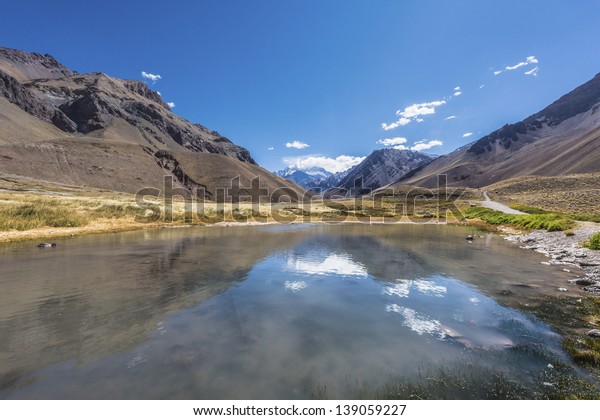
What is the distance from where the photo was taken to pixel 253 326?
12781 mm

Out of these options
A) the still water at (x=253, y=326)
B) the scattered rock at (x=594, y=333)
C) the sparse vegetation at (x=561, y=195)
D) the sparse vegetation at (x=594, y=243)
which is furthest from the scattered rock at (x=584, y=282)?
the sparse vegetation at (x=561, y=195)

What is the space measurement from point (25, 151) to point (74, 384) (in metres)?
189

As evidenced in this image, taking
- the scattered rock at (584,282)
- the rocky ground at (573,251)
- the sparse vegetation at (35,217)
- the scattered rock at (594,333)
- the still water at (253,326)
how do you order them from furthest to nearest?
the sparse vegetation at (35,217) → the rocky ground at (573,251) → the scattered rock at (584,282) → the scattered rock at (594,333) → the still water at (253,326)

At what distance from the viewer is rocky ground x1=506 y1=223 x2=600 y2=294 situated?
60.9ft

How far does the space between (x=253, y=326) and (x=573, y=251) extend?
31.7 m

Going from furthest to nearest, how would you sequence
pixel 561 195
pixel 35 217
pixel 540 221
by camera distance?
pixel 561 195 → pixel 540 221 → pixel 35 217

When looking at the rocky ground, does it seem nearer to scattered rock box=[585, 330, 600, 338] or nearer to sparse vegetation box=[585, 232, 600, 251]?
sparse vegetation box=[585, 232, 600, 251]

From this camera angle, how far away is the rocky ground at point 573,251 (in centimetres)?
1857

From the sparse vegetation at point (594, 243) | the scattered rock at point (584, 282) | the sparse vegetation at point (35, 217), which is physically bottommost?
the scattered rock at point (584, 282)

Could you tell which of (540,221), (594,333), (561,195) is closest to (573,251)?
(594,333)

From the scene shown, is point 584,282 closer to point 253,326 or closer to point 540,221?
point 253,326

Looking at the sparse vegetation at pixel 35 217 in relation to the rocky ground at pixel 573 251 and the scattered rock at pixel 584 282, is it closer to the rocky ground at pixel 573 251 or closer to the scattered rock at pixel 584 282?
the scattered rock at pixel 584 282

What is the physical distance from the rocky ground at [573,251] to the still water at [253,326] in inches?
66.6

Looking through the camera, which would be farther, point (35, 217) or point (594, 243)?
point (35, 217)
